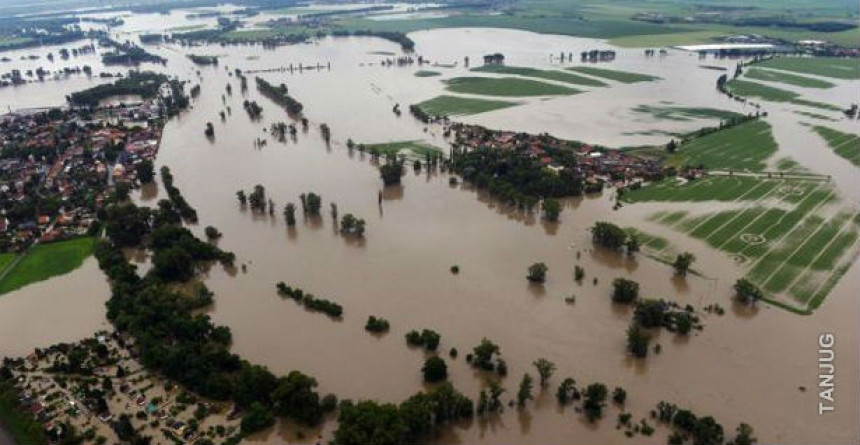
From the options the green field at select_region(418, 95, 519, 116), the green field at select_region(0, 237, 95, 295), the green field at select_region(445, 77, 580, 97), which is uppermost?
the green field at select_region(445, 77, 580, 97)

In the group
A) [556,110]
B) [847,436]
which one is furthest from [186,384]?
[556,110]

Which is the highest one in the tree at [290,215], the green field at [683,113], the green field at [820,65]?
the green field at [820,65]

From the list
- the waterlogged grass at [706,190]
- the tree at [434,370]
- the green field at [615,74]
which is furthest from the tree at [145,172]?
the green field at [615,74]

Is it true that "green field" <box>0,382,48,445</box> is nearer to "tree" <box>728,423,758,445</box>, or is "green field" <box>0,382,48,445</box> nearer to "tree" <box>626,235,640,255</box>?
"tree" <box>728,423,758,445</box>

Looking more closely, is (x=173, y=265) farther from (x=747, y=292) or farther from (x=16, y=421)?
(x=747, y=292)

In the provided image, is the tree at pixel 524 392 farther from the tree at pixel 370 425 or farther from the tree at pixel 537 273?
the tree at pixel 537 273

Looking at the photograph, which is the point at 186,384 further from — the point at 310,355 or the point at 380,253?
the point at 380,253

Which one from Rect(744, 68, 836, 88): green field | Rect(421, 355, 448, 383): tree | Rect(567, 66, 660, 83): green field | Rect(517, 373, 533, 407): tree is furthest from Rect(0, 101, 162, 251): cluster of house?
Rect(744, 68, 836, 88): green field
